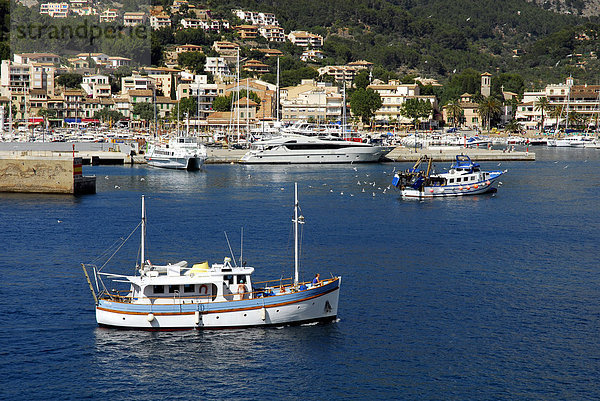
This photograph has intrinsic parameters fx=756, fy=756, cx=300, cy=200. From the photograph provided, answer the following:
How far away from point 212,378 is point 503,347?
1380 cm

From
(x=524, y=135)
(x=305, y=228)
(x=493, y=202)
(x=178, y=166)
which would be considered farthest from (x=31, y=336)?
(x=524, y=135)

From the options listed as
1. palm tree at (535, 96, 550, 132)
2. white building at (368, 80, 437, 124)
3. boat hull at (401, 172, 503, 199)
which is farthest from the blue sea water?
A: palm tree at (535, 96, 550, 132)

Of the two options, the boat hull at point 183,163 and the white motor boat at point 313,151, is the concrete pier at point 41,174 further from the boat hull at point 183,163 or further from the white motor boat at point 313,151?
the white motor boat at point 313,151

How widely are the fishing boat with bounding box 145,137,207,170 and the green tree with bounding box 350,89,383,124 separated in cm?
7301

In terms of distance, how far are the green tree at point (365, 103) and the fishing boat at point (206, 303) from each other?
148 meters

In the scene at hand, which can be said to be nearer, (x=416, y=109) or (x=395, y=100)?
(x=416, y=109)

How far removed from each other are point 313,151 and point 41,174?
4989 centimetres

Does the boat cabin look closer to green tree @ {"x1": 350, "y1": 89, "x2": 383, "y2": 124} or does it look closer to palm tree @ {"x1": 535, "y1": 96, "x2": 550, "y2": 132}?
green tree @ {"x1": 350, "y1": 89, "x2": 383, "y2": 124}

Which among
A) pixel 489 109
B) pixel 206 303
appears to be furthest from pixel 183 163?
pixel 489 109

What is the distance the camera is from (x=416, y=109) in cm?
18225

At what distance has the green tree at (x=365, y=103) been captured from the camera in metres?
183

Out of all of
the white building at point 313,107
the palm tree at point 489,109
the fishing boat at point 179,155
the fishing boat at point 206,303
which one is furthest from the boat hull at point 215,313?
the palm tree at point 489,109

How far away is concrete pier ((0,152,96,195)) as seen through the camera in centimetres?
8319

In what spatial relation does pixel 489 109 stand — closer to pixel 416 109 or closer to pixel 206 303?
pixel 416 109
